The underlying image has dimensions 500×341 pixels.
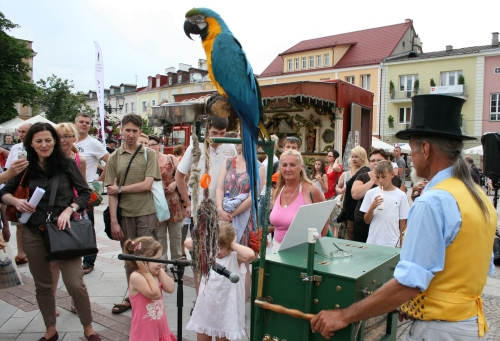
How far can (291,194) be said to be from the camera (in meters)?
3.30

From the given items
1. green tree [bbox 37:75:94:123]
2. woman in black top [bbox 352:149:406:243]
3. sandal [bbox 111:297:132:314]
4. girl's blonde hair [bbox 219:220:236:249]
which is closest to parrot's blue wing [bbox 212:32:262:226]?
girl's blonde hair [bbox 219:220:236:249]

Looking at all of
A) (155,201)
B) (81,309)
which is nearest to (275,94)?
(155,201)

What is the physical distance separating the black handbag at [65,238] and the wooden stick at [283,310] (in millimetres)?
1727

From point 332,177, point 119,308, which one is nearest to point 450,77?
point 332,177

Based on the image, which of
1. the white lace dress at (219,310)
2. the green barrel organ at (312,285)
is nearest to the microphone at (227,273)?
the green barrel organ at (312,285)

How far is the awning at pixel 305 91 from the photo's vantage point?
29.4 feet

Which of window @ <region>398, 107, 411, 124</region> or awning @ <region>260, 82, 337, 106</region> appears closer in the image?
awning @ <region>260, 82, 337, 106</region>

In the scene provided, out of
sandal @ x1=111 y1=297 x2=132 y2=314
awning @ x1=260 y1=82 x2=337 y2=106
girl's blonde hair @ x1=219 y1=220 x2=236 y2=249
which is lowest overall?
sandal @ x1=111 y1=297 x2=132 y2=314

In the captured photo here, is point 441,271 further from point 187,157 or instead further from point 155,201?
point 155,201

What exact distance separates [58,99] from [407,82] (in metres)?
26.6

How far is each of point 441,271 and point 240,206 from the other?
1915 millimetres

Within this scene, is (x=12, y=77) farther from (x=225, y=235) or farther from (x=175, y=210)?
(x=225, y=235)

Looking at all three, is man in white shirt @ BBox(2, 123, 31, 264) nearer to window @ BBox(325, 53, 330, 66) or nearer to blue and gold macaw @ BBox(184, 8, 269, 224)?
blue and gold macaw @ BBox(184, 8, 269, 224)

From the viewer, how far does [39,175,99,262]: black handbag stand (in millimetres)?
2814
